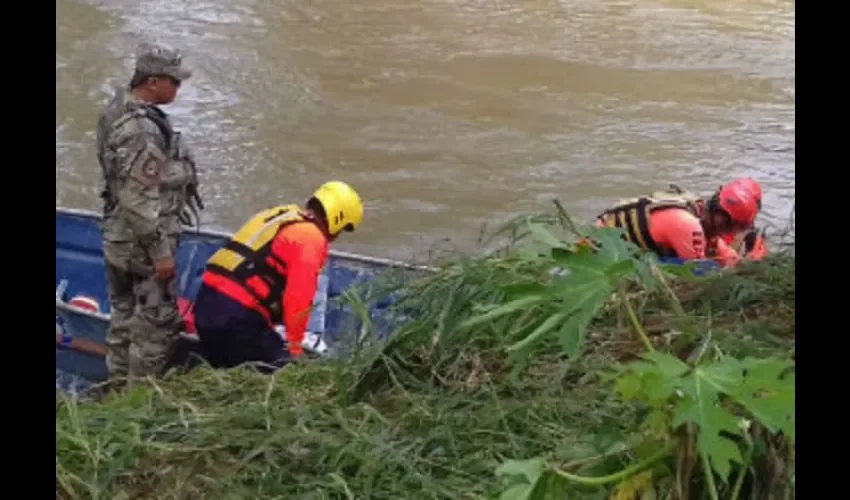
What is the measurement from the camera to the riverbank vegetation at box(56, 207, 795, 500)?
196 cm

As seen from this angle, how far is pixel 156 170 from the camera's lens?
20.9 ft

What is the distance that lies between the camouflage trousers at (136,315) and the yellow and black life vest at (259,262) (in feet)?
1.80

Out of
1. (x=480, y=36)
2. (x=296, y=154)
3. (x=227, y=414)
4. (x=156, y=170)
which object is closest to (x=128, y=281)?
(x=156, y=170)

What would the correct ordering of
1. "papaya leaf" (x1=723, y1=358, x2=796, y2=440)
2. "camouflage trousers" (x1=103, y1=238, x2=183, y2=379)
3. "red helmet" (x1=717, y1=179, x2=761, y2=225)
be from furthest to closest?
"red helmet" (x1=717, y1=179, x2=761, y2=225) → "camouflage trousers" (x1=103, y1=238, x2=183, y2=379) → "papaya leaf" (x1=723, y1=358, x2=796, y2=440)

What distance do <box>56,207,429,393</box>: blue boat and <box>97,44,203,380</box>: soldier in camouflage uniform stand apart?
0.21 metres

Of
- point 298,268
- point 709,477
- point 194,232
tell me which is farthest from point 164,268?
point 709,477

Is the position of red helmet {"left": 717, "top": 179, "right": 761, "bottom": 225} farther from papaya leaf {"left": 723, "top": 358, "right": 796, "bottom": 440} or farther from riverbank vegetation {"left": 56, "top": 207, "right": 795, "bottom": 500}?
papaya leaf {"left": 723, "top": 358, "right": 796, "bottom": 440}

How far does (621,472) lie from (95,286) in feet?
21.0

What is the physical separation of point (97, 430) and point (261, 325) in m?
3.06

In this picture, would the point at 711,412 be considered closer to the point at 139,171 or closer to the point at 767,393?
the point at 767,393

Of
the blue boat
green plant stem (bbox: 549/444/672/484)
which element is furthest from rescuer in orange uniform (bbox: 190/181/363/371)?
green plant stem (bbox: 549/444/672/484)

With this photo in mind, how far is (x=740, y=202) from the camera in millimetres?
6934

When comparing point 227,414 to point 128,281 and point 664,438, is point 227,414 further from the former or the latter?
point 128,281

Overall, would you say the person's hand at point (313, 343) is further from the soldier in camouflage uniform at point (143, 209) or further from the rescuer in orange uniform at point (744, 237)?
the rescuer in orange uniform at point (744, 237)
